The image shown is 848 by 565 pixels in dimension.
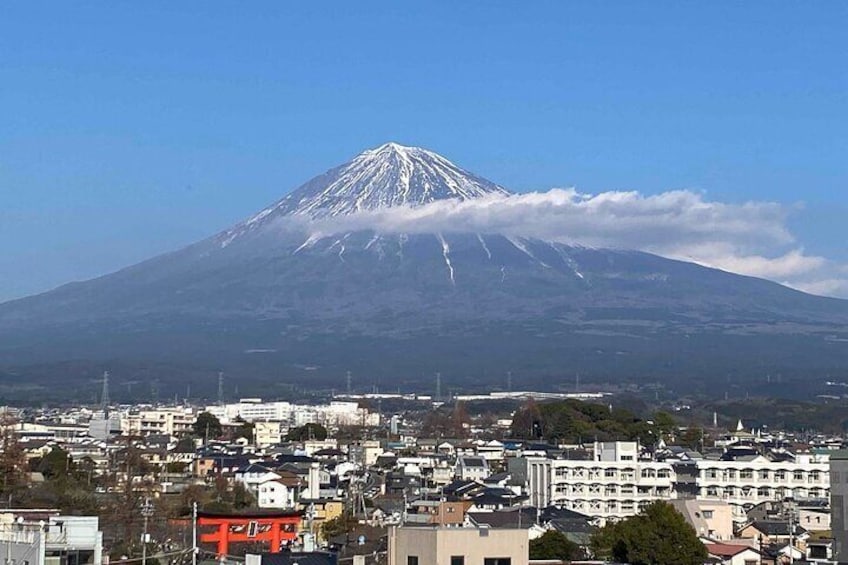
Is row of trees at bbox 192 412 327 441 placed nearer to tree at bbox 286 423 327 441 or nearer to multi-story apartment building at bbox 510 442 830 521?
tree at bbox 286 423 327 441

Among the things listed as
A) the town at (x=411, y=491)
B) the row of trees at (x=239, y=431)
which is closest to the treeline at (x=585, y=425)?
the town at (x=411, y=491)

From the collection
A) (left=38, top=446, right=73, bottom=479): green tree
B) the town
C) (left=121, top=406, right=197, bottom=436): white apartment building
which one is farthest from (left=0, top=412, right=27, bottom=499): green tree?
(left=121, top=406, right=197, bottom=436): white apartment building

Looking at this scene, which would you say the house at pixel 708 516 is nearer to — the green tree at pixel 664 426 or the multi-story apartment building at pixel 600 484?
the multi-story apartment building at pixel 600 484

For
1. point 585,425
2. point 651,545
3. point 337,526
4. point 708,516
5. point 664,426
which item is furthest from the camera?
point 664,426

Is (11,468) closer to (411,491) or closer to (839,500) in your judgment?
(411,491)

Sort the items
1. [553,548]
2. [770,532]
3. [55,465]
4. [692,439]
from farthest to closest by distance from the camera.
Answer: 1. [692,439]
2. [55,465]
3. [770,532]
4. [553,548]

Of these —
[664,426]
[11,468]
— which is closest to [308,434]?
[664,426]
